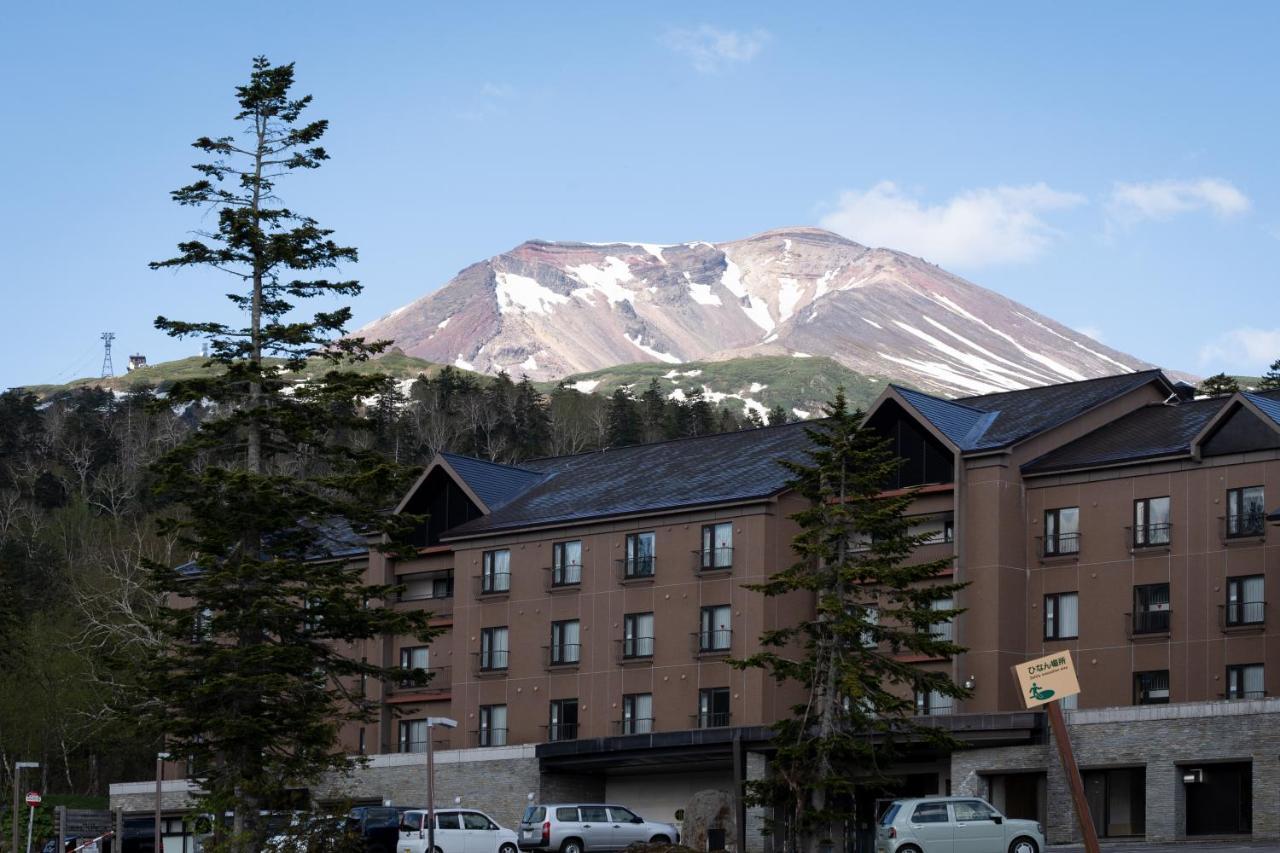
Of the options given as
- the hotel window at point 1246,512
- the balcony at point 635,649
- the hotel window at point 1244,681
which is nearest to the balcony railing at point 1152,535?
the hotel window at point 1246,512

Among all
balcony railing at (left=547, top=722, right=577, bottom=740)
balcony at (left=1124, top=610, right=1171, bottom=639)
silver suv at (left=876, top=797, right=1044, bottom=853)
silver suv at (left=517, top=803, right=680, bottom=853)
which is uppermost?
balcony at (left=1124, top=610, right=1171, bottom=639)

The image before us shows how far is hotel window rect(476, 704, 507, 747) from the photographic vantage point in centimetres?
7438

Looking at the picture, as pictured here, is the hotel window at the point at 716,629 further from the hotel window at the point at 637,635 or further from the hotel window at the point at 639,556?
the hotel window at the point at 639,556

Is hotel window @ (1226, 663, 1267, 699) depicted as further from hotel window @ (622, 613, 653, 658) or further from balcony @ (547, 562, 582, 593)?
balcony @ (547, 562, 582, 593)

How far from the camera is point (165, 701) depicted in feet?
159

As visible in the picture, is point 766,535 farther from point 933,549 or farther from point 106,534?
point 106,534

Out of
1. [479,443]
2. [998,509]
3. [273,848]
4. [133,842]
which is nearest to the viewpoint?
[273,848]

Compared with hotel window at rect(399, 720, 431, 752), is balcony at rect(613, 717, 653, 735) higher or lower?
higher

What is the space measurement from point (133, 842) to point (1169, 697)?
34318 mm

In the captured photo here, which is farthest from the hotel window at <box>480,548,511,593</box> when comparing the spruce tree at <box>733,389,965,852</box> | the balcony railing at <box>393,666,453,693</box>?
the spruce tree at <box>733,389,965,852</box>

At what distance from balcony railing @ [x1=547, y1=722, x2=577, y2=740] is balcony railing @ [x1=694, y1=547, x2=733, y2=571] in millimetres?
8193

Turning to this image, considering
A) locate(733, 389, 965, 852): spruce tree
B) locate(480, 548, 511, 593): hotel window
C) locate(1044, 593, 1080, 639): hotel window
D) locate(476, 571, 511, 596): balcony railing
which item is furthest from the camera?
locate(480, 548, 511, 593): hotel window

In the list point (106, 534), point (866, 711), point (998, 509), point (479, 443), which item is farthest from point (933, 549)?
point (479, 443)

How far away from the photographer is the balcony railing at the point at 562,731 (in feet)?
237
